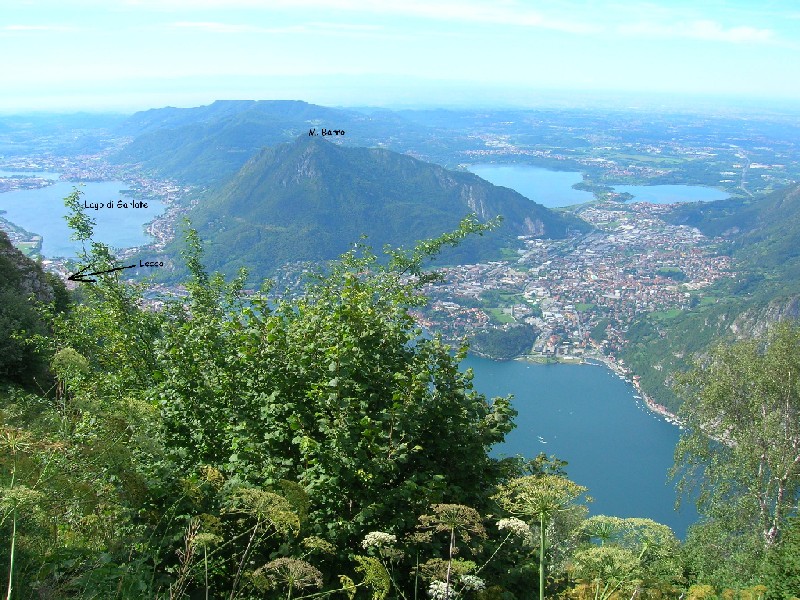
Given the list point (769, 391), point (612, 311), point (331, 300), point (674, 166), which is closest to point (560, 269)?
point (612, 311)

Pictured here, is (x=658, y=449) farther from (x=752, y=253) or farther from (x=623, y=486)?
(x=752, y=253)

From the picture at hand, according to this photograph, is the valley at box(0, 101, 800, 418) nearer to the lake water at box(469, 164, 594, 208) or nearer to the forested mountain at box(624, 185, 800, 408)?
the forested mountain at box(624, 185, 800, 408)

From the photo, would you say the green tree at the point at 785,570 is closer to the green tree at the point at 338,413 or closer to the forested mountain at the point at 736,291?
the green tree at the point at 338,413

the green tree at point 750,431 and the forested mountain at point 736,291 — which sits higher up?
the green tree at point 750,431

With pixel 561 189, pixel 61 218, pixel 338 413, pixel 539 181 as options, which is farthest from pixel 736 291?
pixel 61 218

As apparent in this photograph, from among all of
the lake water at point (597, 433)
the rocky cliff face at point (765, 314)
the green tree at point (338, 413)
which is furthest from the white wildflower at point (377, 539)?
the rocky cliff face at point (765, 314)

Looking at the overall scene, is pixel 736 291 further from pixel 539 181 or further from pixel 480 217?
pixel 539 181
